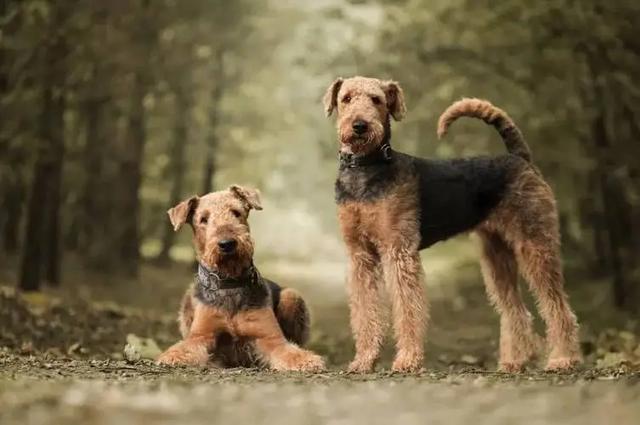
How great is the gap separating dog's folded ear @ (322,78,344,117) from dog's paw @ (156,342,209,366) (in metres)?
1.89

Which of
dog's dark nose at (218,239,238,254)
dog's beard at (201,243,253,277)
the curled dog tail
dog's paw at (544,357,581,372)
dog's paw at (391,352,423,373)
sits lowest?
dog's paw at (544,357,581,372)

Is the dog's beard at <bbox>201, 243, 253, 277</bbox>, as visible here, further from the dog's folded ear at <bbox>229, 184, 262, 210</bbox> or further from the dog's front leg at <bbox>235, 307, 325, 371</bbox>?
the dog's folded ear at <bbox>229, 184, 262, 210</bbox>

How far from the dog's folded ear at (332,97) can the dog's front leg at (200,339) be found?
1647 mm

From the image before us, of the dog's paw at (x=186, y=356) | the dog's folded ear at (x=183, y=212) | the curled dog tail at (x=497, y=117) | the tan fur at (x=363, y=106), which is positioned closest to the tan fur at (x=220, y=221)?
the dog's folded ear at (x=183, y=212)

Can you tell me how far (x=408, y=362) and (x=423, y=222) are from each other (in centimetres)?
102

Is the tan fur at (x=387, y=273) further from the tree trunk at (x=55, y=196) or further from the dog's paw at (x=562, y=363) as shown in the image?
the tree trunk at (x=55, y=196)

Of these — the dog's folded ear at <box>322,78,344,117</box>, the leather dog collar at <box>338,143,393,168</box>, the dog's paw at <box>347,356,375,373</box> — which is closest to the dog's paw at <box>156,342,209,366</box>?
the dog's paw at <box>347,356,375,373</box>

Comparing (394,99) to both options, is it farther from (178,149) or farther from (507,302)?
(178,149)

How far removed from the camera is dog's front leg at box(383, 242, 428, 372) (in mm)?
5852

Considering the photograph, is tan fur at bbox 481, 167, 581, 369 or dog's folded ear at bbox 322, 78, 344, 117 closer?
dog's folded ear at bbox 322, 78, 344, 117

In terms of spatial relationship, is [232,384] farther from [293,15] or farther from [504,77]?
[293,15]

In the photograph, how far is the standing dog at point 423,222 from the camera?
5.88 m

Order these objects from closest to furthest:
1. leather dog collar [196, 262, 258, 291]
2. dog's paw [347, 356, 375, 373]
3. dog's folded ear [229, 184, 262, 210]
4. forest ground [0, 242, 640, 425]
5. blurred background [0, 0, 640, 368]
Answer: forest ground [0, 242, 640, 425]
leather dog collar [196, 262, 258, 291]
dog's paw [347, 356, 375, 373]
dog's folded ear [229, 184, 262, 210]
blurred background [0, 0, 640, 368]

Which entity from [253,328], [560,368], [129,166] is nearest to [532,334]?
[560,368]
